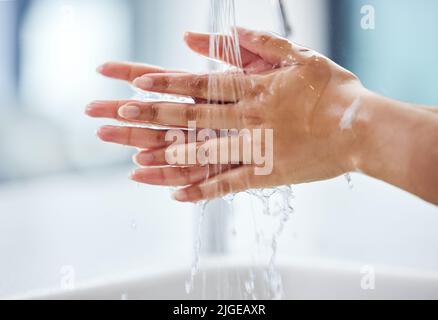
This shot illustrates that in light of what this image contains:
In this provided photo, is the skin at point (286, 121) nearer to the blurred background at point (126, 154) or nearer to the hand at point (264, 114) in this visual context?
the hand at point (264, 114)

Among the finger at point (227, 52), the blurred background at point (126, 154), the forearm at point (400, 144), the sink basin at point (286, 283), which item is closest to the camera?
the forearm at point (400, 144)

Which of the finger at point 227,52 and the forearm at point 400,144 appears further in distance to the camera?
the finger at point 227,52

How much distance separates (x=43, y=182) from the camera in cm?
215

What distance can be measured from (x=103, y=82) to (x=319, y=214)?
1.14 meters

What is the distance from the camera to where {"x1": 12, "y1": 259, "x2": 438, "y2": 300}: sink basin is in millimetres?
1104

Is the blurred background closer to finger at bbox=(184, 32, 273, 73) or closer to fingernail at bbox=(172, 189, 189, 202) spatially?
finger at bbox=(184, 32, 273, 73)

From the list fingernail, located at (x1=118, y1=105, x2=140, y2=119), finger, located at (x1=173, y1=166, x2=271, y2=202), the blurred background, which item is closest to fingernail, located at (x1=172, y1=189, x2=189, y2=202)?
finger, located at (x1=173, y1=166, x2=271, y2=202)

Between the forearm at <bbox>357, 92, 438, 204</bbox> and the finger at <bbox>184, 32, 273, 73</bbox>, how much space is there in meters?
0.14

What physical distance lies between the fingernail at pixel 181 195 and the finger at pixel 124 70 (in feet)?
0.53

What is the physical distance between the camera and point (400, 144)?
66cm

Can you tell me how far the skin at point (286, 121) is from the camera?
66 cm

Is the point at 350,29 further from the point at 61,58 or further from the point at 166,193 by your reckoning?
the point at 61,58

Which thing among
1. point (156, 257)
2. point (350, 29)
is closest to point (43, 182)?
point (156, 257)

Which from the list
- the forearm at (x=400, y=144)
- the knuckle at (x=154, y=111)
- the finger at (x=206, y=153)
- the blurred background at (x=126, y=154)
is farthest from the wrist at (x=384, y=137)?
the blurred background at (x=126, y=154)
